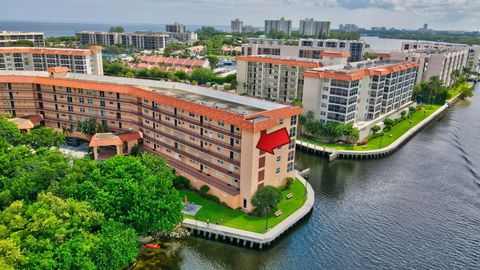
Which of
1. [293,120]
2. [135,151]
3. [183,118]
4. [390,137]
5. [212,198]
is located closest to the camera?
[212,198]

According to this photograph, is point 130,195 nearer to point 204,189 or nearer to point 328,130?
point 204,189

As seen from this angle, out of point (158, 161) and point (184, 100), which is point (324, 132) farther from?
point (158, 161)

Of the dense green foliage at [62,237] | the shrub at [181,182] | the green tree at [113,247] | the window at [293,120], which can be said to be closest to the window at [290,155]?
the window at [293,120]

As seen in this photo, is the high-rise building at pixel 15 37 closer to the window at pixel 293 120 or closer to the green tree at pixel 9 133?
the green tree at pixel 9 133

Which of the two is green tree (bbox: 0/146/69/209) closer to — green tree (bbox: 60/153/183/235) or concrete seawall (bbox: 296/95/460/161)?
green tree (bbox: 60/153/183/235)

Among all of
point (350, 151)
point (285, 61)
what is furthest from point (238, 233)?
point (285, 61)

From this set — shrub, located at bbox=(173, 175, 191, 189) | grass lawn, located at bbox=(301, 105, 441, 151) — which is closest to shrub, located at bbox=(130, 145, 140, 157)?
shrub, located at bbox=(173, 175, 191, 189)

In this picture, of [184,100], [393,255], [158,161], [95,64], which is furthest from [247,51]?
[393,255]
